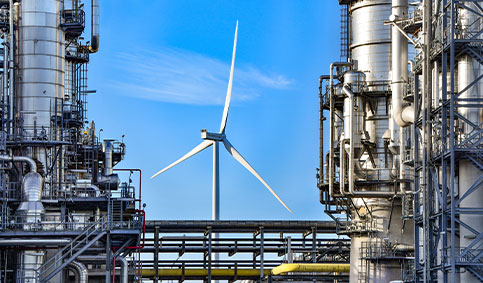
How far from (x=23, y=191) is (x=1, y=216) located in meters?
1.58

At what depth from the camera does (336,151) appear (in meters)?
61.7

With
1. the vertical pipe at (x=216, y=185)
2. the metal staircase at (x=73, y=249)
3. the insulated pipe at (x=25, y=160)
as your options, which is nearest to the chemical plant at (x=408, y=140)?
the vertical pipe at (x=216, y=185)

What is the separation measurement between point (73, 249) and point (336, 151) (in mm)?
16895

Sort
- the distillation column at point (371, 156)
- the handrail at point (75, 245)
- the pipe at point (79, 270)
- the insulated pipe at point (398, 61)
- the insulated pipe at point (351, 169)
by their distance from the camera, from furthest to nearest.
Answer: the distillation column at point (371, 156)
the insulated pipe at point (351, 169)
the pipe at point (79, 270)
the insulated pipe at point (398, 61)
the handrail at point (75, 245)

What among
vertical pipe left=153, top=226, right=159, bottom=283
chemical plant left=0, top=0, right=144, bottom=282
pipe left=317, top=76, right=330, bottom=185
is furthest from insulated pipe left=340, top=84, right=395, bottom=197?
vertical pipe left=153, top=226, right=159, bottom=283

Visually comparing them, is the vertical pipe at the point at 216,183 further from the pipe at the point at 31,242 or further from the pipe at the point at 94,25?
the pipe at the point at 31,242

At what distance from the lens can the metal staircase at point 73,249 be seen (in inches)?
2028

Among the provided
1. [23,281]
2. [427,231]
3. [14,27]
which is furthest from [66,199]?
[427,231]

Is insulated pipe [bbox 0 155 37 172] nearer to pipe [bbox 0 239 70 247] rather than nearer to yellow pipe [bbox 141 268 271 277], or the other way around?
pipe [bbox 0 239 70 247]

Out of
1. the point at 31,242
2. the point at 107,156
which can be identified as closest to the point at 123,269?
the point at 31,242

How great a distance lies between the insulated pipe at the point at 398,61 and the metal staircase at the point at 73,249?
49.7 ft

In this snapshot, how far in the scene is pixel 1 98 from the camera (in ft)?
189

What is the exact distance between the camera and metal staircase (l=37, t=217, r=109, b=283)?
5152cm

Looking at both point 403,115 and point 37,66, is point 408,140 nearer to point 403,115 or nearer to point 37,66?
point 403,115
